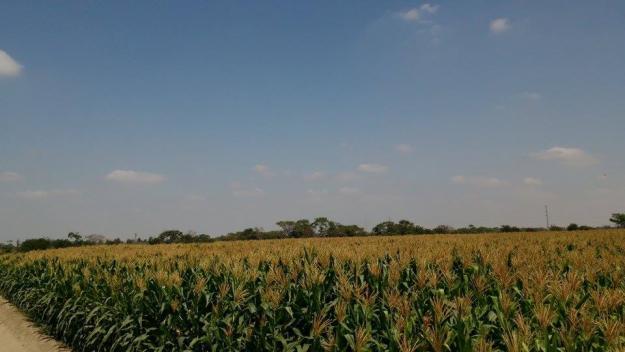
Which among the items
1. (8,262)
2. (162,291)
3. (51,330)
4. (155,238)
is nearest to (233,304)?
(162,291)

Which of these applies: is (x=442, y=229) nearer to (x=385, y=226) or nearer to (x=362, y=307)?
(x=385, y=226)

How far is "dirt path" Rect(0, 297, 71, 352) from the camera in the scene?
428 inches

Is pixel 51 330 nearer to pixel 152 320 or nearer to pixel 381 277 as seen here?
pixel 152 320

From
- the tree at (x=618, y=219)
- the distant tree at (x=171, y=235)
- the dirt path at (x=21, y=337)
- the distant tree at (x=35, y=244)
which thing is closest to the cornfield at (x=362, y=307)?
the dirt path at (x=21, y=337)

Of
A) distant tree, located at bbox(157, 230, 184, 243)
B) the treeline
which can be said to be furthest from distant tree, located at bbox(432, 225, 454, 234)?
distant tree, located at bbox(157, 230, 184, 243)

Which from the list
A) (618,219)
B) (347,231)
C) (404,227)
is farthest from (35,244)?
(618,219)

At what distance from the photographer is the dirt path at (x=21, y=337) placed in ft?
35.6

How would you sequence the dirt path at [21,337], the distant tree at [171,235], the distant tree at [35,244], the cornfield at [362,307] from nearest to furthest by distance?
the cornfield at [362,307] → the dirt path at [21,337] → the distant tree at [35,244] → the distant tree at [171,235]

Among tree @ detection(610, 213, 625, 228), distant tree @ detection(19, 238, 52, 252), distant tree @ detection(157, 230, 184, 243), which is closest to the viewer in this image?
distant tree @ detection(19, 238, 52, 252)

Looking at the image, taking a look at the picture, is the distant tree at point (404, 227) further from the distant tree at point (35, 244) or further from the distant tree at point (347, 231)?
the distant tree at point (35, 244)

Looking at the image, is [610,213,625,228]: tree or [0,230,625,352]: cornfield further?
[610,213,625,228]: tree

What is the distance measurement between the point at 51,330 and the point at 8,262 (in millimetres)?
13753

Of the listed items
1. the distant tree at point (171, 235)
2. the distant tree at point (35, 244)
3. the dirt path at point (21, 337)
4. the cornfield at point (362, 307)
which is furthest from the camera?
the distant tree at point (171, 235)

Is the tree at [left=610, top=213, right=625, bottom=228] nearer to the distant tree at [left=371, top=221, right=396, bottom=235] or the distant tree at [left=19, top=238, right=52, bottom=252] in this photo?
the distant tree at [left=371, top=221, right=396, bottom=235]
